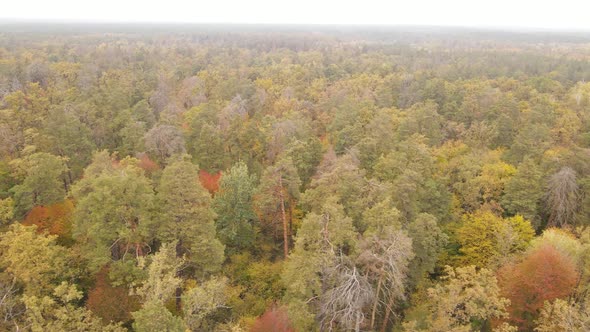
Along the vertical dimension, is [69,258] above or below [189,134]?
below

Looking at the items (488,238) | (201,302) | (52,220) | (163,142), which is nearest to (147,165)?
(163,142)

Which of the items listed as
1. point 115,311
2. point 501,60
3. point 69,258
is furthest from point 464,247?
point 501,60

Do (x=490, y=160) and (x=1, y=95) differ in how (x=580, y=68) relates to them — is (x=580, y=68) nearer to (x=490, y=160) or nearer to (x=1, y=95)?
(x=490, y=160)

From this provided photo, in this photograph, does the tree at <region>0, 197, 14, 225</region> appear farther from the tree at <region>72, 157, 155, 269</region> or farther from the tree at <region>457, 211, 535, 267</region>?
the tree at <region>457, 211, 535, 267</region>

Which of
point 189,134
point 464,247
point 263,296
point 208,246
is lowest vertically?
point 263,296

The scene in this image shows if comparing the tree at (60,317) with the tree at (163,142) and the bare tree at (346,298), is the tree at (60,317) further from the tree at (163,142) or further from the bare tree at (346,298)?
the tree at (163,142)

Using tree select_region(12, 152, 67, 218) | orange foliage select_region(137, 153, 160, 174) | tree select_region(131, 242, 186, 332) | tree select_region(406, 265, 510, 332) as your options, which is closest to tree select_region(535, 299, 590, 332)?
tree select_region(406, 265, 510, 332)
